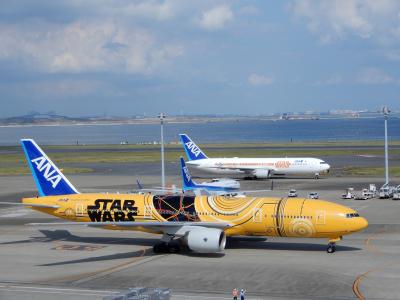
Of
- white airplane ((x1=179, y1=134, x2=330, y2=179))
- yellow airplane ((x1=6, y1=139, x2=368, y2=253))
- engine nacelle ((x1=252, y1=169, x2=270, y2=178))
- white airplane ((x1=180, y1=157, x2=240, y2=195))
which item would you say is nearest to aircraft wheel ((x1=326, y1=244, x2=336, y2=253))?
yellow airplane ((x1=6, y1=139, x2=368, y2=253))

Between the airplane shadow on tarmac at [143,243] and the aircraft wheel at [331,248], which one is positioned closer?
the aircraft wheel at [331,248]

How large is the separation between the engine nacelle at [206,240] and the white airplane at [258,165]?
56913 mm

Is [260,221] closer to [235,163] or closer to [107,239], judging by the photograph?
[107,239]

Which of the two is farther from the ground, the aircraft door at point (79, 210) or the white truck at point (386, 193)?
the white truck at point (386, 193)

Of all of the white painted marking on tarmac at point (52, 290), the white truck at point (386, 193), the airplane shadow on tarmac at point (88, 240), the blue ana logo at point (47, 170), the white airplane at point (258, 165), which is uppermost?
the white airplane at point (258, 165)

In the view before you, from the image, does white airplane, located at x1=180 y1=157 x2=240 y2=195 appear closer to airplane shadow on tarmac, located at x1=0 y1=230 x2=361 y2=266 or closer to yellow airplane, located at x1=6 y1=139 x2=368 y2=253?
airplane shadow on tarmac, located at x1=0 y1=230 x2=361 y2=266

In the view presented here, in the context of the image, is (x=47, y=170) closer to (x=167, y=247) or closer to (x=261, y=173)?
(x=167, y=247)

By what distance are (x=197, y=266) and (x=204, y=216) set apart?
205 inches

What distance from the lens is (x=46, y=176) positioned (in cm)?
4922

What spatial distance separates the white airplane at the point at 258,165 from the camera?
98.0 meters

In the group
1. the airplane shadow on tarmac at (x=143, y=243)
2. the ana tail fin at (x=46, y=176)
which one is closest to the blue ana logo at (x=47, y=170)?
the ana tail fin at (x=46, y=176)

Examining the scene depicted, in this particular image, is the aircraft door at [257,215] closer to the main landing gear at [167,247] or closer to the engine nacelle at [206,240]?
the engine nacelle at [206,240]

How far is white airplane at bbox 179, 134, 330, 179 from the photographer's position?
9801cm

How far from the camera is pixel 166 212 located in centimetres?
4556
